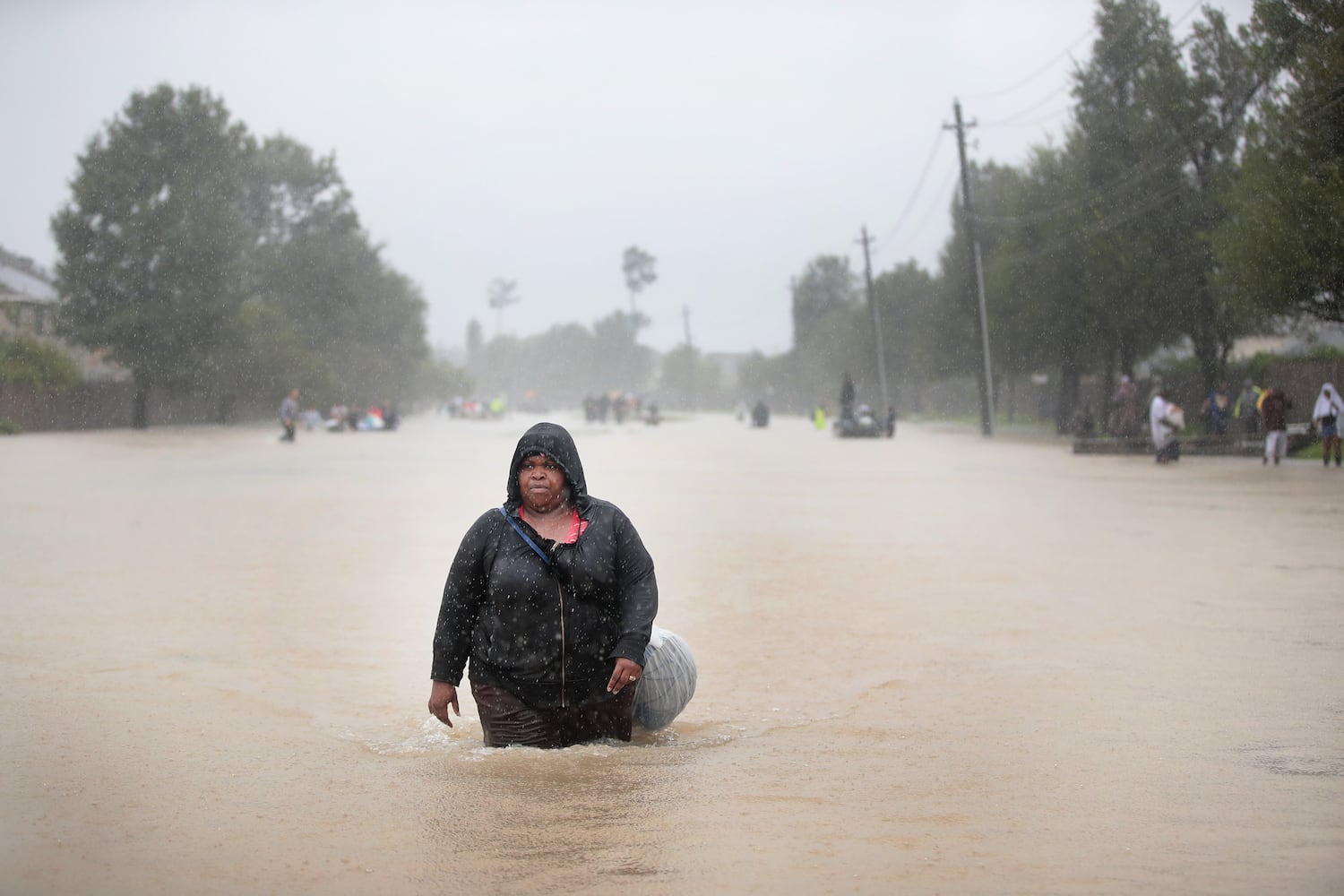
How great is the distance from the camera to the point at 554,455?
5.41 m

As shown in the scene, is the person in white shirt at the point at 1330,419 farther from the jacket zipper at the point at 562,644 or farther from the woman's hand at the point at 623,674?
the jacket zipper at the point at 562,644

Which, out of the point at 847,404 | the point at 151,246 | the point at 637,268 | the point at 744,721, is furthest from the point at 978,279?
the point at 637,268

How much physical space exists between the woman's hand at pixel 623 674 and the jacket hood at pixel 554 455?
63 centimetres

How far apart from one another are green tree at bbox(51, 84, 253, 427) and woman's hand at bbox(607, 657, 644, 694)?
59.1 meters

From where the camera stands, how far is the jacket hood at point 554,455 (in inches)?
213

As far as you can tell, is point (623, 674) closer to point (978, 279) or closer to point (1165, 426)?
point (1165, 426)

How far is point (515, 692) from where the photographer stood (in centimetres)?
561

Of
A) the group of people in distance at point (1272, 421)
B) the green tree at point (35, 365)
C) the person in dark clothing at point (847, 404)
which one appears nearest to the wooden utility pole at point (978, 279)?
the person in dark clothing at point (847, 404)

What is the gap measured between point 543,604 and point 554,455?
23.2 inches

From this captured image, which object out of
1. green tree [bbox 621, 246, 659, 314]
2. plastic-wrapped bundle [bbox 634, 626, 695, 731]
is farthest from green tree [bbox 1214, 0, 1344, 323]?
green tree [bbox 621, 246, 659, 314]

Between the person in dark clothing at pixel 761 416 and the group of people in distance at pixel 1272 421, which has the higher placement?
the person in dark clothing at pixel 761 416

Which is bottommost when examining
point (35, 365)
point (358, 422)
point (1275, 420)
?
point (1275, 420)

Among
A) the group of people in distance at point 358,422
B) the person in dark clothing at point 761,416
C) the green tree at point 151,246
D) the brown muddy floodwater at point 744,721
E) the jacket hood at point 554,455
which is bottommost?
the brown muddy floodwater at point 744,721

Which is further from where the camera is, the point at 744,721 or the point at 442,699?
the point at 744,721
